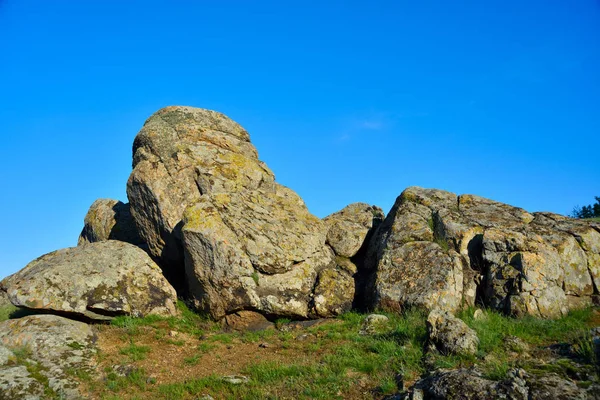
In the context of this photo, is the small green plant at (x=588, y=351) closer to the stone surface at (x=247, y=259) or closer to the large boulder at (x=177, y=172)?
the stone surface at (x=247, y=259)

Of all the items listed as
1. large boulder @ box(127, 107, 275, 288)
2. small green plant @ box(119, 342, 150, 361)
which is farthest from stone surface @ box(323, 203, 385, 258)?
small green plant @ box(119, 342, 150, 361)

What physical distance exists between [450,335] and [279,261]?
774 centimetres

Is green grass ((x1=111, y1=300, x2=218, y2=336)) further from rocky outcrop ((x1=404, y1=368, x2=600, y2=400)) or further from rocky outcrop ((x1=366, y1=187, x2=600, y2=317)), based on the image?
rocky outcrop ((x1=404, y1=368, x2=600, y2=400))

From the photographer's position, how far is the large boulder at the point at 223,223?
17156mm

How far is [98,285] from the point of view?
55.9 ft

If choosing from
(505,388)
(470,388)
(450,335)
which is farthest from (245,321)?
(505,388)

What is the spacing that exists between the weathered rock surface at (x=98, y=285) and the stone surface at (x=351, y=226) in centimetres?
747

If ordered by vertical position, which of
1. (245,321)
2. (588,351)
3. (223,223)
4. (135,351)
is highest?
(223,223)

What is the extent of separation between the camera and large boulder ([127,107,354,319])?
56.3 feet

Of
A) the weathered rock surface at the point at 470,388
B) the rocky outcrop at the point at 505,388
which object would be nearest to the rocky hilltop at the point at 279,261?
the weathered rock surface at the point at 470,388

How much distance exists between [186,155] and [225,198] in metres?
3.83

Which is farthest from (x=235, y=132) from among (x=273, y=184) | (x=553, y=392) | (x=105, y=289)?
(x=553, y=392)

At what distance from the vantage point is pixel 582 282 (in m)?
16.9

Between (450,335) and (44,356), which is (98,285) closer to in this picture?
(44,356)
